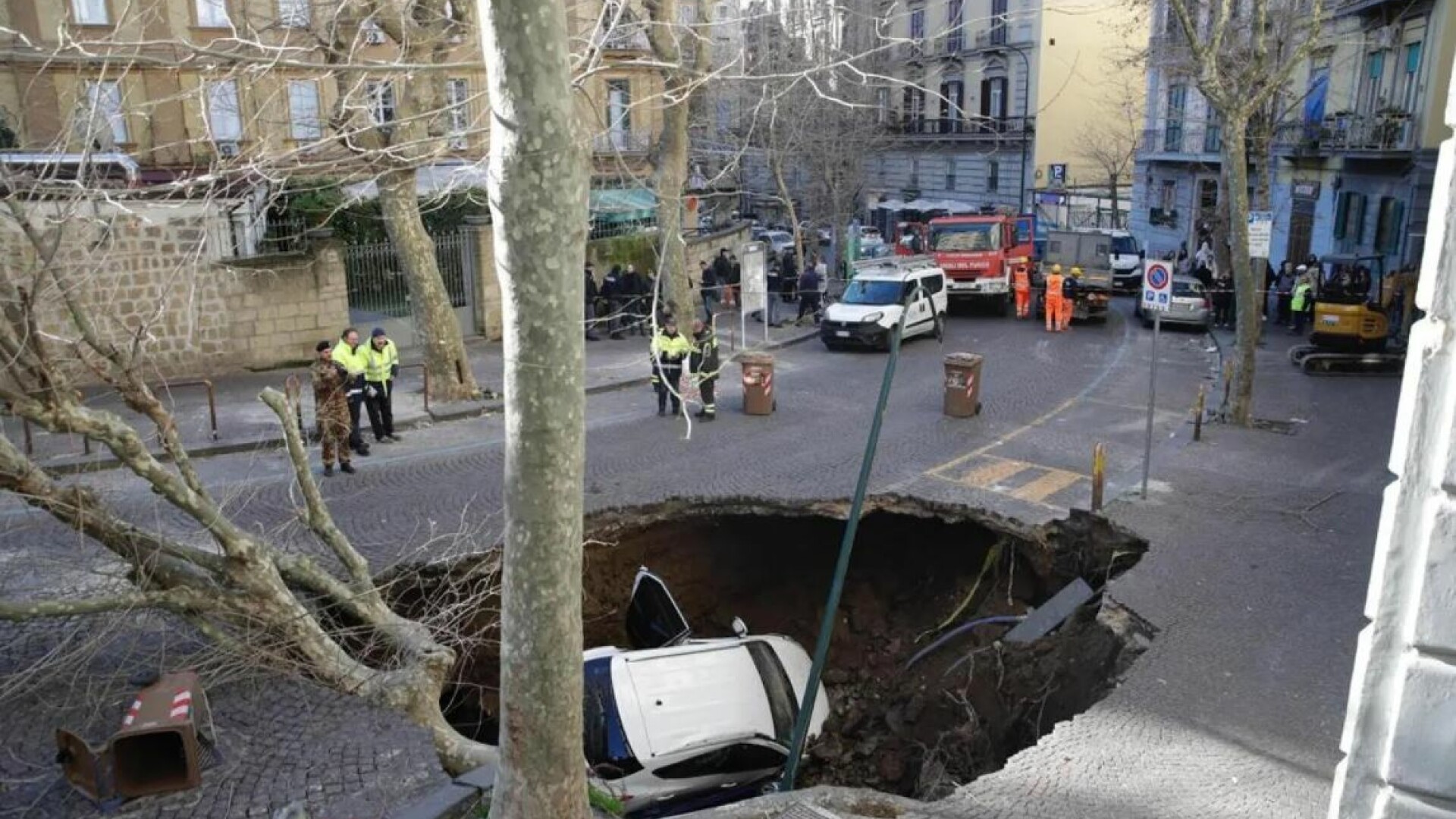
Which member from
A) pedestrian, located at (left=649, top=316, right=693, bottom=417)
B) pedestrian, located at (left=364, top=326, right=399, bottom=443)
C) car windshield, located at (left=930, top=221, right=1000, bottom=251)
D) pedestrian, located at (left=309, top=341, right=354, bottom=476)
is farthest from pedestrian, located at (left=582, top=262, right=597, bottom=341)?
pedestrian, located at (left=309, top=341, right=354, bottom=476)

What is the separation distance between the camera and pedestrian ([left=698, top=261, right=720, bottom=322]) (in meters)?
28.0

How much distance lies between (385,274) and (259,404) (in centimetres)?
527

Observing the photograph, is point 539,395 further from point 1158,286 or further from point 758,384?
Result: point 758,384

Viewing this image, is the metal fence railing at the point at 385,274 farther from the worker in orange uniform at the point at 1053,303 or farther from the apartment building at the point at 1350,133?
the apartment building at the point at 1350,133

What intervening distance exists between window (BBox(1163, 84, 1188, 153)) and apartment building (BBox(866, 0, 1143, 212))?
12.1ft

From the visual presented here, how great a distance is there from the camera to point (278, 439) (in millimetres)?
15172

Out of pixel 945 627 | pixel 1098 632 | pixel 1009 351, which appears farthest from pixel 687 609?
pixel 1009 351

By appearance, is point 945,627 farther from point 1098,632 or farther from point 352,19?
point 352,19

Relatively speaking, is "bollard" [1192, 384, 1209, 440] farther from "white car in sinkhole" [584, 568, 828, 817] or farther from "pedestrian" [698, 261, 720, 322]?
"pedestrian" [698, 261, 720, 322]

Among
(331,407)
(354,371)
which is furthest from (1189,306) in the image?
(331,407)

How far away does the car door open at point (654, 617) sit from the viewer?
10.7 m

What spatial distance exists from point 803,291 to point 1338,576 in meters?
17.5

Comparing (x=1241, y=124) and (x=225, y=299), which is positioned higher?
(x=1241, y=124)

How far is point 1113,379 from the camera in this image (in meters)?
19.8
